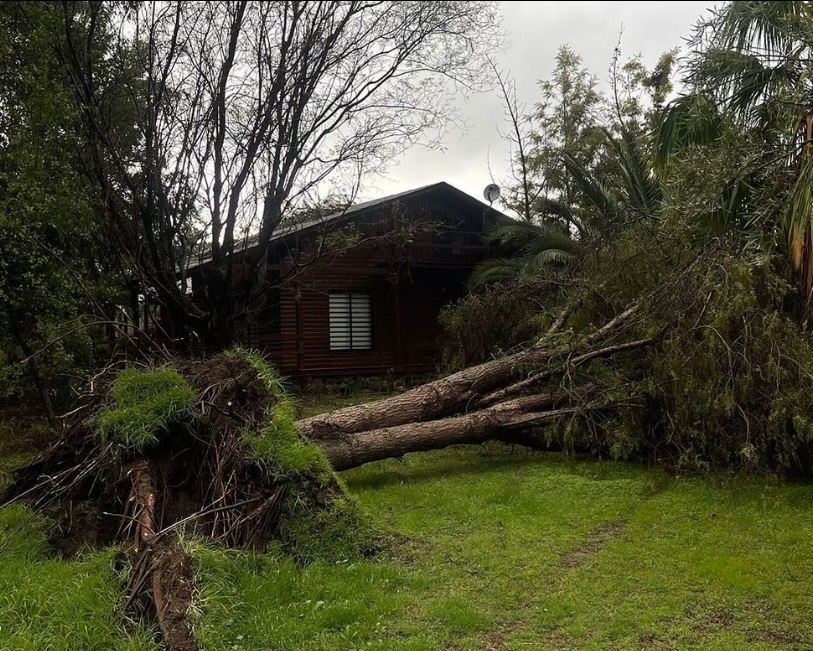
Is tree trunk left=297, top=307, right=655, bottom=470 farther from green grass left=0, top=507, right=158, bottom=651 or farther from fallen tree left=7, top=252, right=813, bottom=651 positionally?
green grass left=0, top=507, right=158, bottom=651

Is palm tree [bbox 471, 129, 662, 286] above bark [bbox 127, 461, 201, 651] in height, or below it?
above

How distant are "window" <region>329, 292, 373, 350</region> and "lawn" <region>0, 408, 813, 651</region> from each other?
933 cm

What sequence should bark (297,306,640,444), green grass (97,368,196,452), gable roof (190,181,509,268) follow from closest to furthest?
green grass (97,368,196,452), bark (297,306,640,444), gable roof (190,181,509,268)

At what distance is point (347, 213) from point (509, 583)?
9345 millimetres

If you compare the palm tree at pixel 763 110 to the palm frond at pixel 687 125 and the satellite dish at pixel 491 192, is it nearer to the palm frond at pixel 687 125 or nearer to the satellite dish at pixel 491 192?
the palm frond at pixel 687 125

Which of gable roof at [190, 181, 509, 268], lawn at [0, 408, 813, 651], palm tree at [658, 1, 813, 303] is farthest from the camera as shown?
gable roof at [190, 181, 509, 268]

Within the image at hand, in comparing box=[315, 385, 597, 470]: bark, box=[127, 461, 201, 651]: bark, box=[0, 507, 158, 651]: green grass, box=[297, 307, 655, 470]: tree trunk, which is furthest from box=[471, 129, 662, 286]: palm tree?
box=[0, 507, 158, 651]: green grass

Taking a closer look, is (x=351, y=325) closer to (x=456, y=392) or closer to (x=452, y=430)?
(x=456, y=392)

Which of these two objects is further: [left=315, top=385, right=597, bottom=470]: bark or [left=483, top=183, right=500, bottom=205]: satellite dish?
[left=483, top=183, right=500, bottom=205]: satellite dish

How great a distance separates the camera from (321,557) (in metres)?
4.54

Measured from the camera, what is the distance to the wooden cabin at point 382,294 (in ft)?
46.1

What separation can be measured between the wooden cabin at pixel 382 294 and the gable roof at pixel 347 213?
0.04 meters

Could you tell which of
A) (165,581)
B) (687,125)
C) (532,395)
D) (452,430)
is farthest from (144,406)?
(687,125)

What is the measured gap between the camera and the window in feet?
49.5
